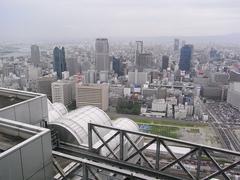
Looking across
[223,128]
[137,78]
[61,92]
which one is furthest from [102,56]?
[223,128]

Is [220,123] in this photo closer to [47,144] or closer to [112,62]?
[47,144]

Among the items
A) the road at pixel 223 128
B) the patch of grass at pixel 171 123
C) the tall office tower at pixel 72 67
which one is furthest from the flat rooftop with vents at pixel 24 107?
the tall office tower at pixel 72 67

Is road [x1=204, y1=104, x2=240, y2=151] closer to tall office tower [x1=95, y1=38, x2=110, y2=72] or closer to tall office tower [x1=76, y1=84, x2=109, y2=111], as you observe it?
tall office tower [x1=76, y1=84, x2=109, y2=111]

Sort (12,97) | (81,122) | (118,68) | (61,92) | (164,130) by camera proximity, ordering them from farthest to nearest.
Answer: (118,68)
(61,92)
(164,130)
(81,122)
(12,97)

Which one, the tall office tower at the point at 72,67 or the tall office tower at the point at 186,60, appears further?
the tall office tower at the point at 186,60

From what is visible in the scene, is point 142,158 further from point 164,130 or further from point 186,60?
point 186,60

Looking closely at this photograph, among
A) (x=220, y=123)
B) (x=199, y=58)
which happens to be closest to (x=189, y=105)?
(x=220, y=123)

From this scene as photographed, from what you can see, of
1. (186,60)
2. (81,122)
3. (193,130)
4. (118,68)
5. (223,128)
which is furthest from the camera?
(186,60)

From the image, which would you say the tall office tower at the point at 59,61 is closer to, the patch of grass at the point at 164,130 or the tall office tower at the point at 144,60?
the tall office tower at the point at 144,60
